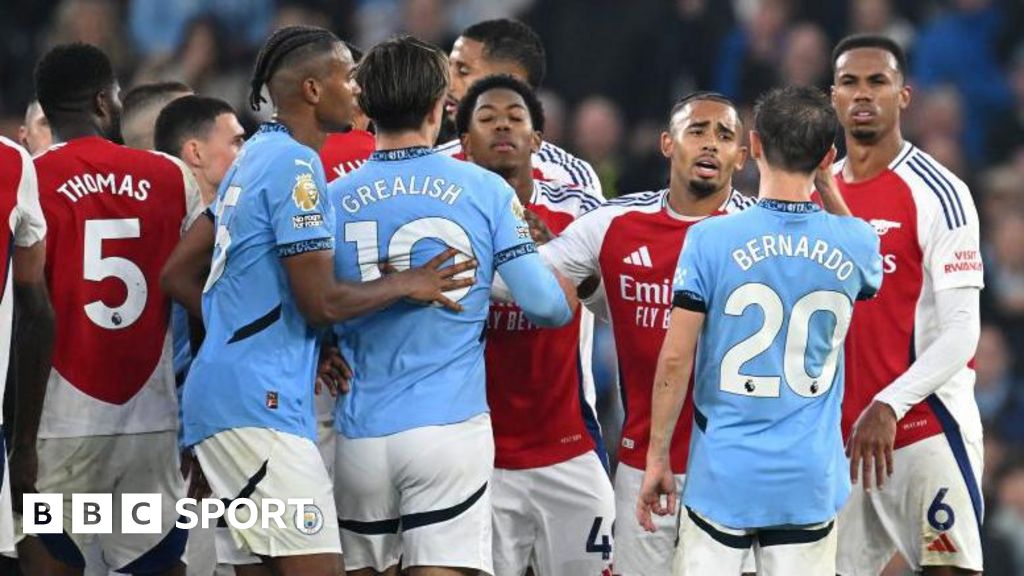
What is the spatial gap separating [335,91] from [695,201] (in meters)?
1.33

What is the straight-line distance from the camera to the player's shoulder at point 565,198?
7.18 meters

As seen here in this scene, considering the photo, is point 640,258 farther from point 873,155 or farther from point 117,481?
point 117,481

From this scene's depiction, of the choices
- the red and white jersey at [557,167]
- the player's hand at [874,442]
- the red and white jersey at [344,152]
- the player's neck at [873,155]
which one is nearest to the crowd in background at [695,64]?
the red and white jersey at [557,167]

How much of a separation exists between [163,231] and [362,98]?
3.63 ft

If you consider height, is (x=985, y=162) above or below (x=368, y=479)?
above

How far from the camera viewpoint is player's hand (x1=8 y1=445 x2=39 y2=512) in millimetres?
6430

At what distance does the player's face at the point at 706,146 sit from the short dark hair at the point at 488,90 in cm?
66

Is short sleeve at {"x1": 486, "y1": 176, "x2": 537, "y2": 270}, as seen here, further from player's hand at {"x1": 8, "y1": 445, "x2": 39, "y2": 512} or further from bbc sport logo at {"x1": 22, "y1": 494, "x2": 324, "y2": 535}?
player's hand at {"x1": 8, "y1": 445, "x2": 39, "y2": 512}

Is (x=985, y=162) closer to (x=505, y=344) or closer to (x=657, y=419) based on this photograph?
(x=505, y=344)

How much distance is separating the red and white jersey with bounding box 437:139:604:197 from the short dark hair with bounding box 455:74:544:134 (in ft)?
1.58

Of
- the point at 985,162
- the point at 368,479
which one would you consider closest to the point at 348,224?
the point at 368,479

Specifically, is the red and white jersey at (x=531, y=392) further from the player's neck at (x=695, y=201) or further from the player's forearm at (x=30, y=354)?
the player's forearm at (x=30, y=354)

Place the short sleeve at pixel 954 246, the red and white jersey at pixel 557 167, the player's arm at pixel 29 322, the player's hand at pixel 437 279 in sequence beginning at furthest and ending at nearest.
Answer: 1. the red and white jersey at pixel 557 167
2. the short sleeve at pixel 954 246
3. the player's arm at pixel 29 322
4. the player's hand at pixel 437 279

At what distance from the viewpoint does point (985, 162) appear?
12.4 metres
